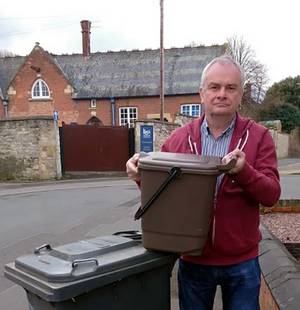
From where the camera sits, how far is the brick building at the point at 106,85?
21625 mm

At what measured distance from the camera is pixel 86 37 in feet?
81.8

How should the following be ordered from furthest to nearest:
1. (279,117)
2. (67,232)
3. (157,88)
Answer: (279,117)
(157,88)
(67,232)

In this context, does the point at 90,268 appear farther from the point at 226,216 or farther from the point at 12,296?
the point at 12,296

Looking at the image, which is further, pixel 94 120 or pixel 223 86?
pixel 94 120

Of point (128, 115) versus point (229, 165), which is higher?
point (128, 115)

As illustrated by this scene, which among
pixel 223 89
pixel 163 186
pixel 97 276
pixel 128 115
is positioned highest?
pixel 223 89

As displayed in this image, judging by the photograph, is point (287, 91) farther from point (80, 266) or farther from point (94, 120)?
point (80, 266)

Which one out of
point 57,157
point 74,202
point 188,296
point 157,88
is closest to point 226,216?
point 188,296

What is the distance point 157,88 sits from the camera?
21.5 m

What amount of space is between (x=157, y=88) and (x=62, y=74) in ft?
21.3

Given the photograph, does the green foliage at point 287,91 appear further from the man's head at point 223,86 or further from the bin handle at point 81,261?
the bin handle at point 81,261

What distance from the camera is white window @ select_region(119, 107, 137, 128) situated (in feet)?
72.9

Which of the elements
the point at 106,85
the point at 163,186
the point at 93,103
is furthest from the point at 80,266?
the point at 106,85

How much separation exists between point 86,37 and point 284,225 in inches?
931
